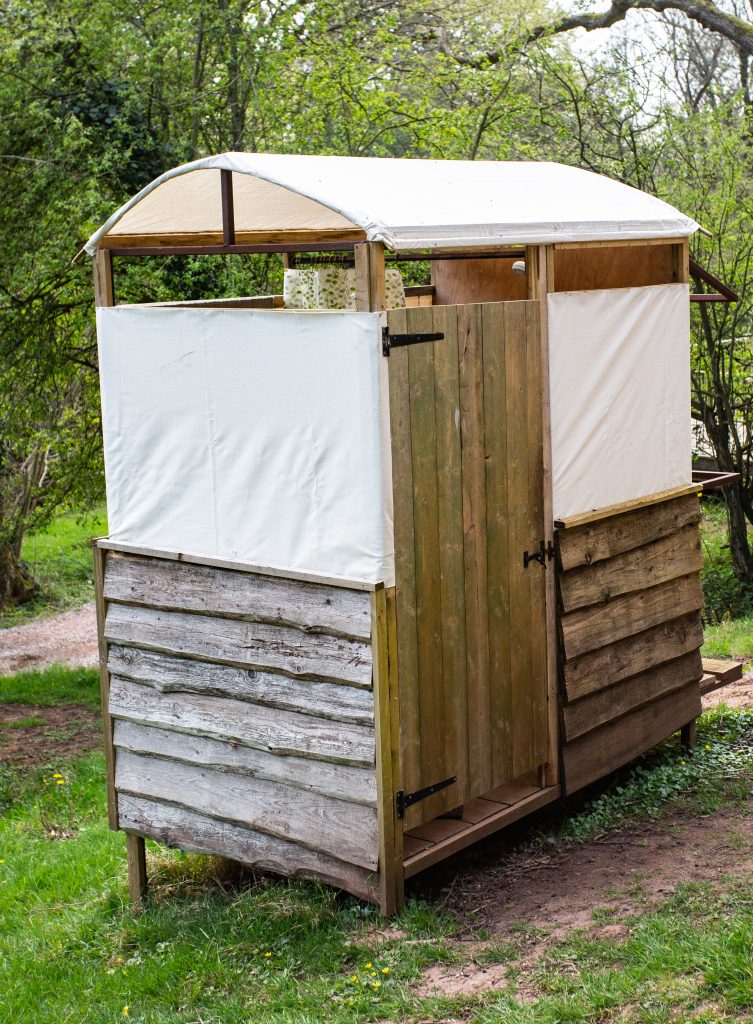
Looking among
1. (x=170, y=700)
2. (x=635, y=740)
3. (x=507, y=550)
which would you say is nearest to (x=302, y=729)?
(x=170, y=700)

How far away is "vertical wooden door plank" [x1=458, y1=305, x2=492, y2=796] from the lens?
4.73 meters

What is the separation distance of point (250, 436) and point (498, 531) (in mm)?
1116

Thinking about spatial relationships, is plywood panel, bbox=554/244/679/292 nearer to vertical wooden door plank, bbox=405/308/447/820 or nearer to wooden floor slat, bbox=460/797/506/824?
vertical wooden door plank, bbox=405/308/447/820

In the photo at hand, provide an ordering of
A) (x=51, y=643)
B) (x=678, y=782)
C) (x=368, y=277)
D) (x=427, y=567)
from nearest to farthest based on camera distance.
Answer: (x=368, y=277), (x=427, y=567), (x=678, y=782), (x=51, y=643)

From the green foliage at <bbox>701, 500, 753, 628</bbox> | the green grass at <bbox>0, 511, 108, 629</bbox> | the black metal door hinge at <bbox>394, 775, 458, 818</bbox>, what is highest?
the black metal door hinge at <bbox>394, 775, 458, 818</bbox>

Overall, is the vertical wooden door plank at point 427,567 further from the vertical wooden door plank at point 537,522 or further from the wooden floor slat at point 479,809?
the vertical wooden door plank at point 537,522

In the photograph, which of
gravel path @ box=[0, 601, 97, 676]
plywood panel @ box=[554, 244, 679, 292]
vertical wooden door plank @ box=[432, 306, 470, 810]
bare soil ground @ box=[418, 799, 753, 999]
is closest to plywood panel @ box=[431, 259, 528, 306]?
plywood panel @ box=[554, 244, 679, 292]

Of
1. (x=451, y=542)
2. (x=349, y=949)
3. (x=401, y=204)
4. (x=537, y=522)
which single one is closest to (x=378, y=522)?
(x=451, y=542)

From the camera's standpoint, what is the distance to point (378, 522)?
171 inches

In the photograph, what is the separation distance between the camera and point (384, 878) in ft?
14.7

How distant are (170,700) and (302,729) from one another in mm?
784

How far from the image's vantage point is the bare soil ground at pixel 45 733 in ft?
31.5

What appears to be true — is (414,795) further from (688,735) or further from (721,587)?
(721,587)

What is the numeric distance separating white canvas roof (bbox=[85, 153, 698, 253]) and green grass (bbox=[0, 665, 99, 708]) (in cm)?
655
